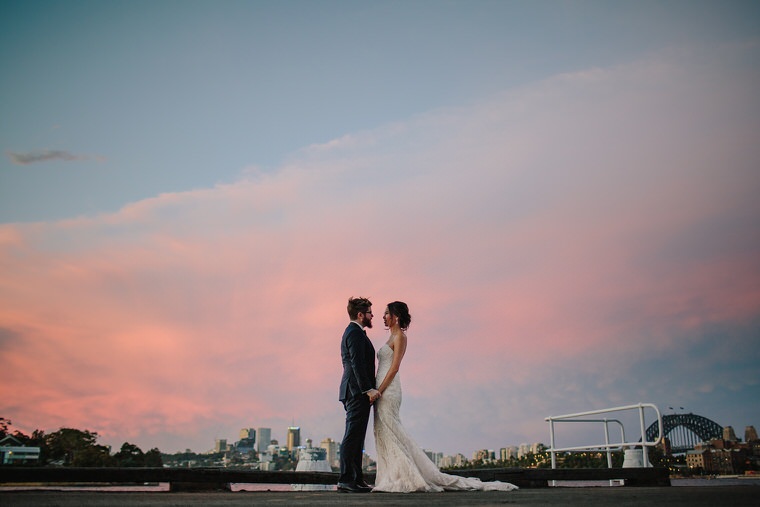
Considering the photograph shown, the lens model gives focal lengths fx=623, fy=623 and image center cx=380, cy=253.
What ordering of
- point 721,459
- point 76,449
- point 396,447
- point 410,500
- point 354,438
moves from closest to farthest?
point 410,500
point 354,438
point 396,447
point 721,459
point 76,449

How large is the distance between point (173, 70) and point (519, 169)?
1726 cm

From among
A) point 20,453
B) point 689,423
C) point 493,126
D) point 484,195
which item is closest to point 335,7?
point 493,126

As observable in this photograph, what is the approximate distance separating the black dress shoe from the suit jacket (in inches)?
37.2

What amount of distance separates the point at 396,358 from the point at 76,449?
312 ft

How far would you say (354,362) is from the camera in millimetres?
7184


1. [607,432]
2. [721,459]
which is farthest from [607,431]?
[721,459]

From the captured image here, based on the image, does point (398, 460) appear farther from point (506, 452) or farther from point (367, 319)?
point (506, 452)

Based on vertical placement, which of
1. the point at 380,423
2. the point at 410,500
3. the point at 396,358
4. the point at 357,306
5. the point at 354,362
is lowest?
the point at 410,500

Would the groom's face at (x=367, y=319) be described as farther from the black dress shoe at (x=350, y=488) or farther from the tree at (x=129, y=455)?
the tree at (x=129, y=455)

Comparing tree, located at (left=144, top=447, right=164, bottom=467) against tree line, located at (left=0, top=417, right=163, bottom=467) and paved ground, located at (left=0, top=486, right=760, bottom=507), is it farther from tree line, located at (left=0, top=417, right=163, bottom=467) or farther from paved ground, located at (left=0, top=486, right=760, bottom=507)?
paved ground, located at (left=0, top=486, right=760, bottom=507)

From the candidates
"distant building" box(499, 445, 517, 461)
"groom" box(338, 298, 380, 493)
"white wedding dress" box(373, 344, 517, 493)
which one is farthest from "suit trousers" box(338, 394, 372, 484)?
"distant building" box(499, 445, 517, 461)

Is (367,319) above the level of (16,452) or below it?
above

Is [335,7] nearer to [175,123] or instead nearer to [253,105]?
[253,105]

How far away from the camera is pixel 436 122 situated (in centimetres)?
2895
